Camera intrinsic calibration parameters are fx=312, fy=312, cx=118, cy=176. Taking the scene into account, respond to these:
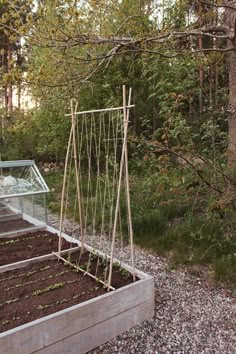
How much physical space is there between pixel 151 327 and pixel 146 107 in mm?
4215

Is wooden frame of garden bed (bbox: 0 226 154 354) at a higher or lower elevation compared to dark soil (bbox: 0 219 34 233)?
lower

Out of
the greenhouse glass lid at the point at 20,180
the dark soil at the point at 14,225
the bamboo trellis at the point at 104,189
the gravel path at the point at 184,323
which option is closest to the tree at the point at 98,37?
the bamboo trellis at the point at 104,189

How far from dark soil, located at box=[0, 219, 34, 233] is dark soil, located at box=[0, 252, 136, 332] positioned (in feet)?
3.16

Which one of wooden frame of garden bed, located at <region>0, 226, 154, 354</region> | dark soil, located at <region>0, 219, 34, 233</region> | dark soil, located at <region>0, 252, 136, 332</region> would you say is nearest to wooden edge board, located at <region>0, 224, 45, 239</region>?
dark soil, located at <region>0, 219, 34, 233</region>

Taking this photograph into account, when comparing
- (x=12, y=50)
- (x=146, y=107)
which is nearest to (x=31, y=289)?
(x=146, y=107)

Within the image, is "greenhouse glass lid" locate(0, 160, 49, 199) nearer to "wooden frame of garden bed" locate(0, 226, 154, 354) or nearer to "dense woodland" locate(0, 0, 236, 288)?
"dense woodland" locate(0, 0, 236, 288)

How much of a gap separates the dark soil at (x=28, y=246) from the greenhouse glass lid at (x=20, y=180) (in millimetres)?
475

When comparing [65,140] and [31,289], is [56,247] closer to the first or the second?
[31,289]

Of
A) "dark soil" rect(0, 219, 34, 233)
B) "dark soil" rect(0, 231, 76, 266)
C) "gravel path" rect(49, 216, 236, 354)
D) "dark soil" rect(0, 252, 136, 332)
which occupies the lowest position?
"gravel path" rect(49, 216, 236, 354)

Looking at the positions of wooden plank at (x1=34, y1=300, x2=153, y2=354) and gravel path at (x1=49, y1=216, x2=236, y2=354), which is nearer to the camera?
wooden plank at (x1=34, y1=300, x2=153, y2=354)

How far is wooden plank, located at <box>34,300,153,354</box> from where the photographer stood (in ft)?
5.90

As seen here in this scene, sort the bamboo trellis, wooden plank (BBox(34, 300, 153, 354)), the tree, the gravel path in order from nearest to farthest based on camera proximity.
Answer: wooden plank (BBox(34, 300, 153, 354)) < the gravel path < the bamboo trellis < the tree

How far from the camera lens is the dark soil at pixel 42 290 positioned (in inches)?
75.6

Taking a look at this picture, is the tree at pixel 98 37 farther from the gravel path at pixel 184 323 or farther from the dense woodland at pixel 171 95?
the gravel path at pixel 184 323
